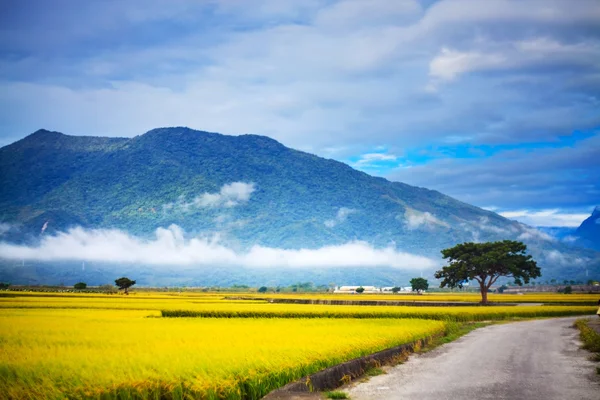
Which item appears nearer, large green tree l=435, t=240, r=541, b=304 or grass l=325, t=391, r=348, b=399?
grass l=325, t=391, r=348, b=399

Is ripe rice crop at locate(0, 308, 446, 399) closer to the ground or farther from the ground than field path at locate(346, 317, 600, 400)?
A: farther from the ground

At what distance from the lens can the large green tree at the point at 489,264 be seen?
74.0 meters

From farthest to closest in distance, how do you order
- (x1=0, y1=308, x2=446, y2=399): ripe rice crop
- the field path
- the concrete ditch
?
the field path < the concrete ditch < (x1=0, y1=308, x2=446, y2=399): ripe rice crop

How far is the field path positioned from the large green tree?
166ft

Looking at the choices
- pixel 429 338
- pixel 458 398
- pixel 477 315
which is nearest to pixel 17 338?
pixel 458 398

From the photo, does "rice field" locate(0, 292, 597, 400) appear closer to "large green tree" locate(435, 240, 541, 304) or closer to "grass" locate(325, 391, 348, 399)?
"grass" locate(325, 391, 348, 399)

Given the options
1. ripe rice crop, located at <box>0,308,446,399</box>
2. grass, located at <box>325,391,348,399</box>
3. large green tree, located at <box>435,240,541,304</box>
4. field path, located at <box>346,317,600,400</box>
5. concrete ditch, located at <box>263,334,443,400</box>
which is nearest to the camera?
ripe rice crop, located at <box>0,308,446,399</box>

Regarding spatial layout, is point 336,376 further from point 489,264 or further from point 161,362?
point 489,264

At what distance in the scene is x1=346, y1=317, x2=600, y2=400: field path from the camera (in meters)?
13.0

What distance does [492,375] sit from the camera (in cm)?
1570

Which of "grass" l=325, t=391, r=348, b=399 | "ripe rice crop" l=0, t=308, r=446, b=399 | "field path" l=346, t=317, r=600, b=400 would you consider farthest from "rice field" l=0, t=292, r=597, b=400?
"field path" l=346, t=317, r=600, b=400

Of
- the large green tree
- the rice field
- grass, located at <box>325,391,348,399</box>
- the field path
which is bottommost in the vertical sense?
the field path

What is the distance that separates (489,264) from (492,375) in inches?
2443

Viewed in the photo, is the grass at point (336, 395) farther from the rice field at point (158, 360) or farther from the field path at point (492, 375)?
the rice field at point (158, 360)
